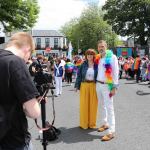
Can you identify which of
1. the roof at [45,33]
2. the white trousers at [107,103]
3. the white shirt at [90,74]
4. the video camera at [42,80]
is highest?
the roof at [45,33]

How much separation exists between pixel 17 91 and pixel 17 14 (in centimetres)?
3503

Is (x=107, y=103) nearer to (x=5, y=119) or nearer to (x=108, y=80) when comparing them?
(x=108, y=80)

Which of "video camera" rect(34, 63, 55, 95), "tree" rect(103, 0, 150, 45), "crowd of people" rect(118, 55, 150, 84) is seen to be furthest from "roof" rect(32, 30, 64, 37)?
"video camera" rect(34, 63, 55, 95)

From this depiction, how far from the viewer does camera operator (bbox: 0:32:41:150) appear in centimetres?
298

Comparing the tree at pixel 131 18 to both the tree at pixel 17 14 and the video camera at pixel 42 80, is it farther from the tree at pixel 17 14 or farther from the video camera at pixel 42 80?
the video camera at pixel 42 80

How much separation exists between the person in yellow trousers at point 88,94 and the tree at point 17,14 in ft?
91.9

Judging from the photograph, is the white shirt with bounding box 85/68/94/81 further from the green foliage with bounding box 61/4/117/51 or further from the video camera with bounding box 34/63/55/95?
the green foliage with bounding box 61/4/117/51

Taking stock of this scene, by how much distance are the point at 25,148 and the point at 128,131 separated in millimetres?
5269

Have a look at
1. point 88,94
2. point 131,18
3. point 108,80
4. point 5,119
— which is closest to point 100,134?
point 88,94

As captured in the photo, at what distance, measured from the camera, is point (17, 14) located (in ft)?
122

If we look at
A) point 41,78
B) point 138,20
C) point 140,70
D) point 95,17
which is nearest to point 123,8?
point 138,20

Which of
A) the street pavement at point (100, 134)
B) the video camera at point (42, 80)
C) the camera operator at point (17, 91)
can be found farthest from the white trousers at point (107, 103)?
the camera operator at point (17, 91)

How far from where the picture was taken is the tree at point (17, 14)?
36.0m

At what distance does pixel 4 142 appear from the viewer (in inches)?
124
